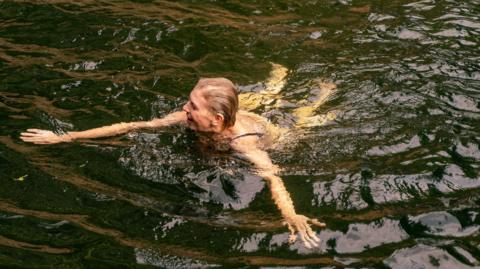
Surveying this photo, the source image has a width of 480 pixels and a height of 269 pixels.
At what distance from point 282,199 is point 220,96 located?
4.15 feet

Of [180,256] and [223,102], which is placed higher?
[223,102]

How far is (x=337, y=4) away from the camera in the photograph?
1077cm

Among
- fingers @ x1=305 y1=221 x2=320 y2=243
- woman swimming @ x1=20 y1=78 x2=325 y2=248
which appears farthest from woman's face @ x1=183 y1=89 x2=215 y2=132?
fingers @ x1=305 y1=221 x2=320 y2=243

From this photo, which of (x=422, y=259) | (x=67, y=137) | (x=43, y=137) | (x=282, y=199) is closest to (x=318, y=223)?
(x=282, y=199)

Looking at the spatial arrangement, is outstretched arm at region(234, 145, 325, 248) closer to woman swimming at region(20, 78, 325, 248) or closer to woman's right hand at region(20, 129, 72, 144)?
woman swimming at region(20, 78, 325, 248)

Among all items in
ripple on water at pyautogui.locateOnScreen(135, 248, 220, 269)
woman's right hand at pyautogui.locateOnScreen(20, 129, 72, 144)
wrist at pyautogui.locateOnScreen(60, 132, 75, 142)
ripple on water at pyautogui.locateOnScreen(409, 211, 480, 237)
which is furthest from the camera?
wrist at pyautogui.locateOnScreen(60, 132, 75, 142)

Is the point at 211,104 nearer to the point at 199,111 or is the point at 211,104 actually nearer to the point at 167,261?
the point at 199,111

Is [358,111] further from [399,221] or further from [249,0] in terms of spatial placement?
[249,0]

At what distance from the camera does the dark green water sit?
5.19 m

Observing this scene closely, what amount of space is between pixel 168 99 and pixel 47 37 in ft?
8.44

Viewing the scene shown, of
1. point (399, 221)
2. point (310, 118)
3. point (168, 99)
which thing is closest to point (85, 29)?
point (168, 99)

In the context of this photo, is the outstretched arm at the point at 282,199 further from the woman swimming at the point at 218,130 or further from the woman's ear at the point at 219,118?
the woman's ear at the point at 219,118

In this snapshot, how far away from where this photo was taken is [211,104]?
20.0ft

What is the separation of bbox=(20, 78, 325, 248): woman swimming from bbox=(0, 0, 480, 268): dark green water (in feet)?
0.45
